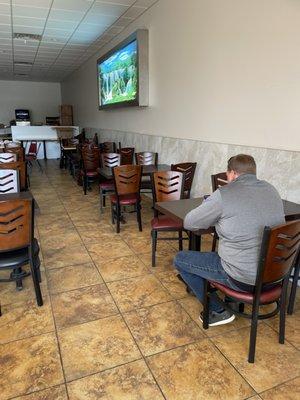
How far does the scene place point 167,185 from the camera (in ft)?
10.1

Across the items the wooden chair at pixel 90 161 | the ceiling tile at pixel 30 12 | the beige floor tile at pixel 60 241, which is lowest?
the beige floor tile at pixel 60 241

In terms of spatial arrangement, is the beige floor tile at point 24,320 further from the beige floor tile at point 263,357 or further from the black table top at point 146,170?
the black table top at point 146,170

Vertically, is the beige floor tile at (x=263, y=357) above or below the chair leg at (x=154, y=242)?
below

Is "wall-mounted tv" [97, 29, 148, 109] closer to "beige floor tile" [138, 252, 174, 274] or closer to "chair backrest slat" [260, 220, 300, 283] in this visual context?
"beige floor tile" [138, 252, 174, 274]

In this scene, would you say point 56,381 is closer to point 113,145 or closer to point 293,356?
point 293,356

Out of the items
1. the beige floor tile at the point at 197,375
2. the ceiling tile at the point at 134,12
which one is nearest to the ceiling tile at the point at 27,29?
the ceiling tile at the point at 134,12

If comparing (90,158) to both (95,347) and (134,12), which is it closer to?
(134,12)

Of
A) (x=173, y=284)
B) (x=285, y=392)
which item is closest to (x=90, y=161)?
(x=173, y=284)

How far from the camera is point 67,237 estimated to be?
367cm

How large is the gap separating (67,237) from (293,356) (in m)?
2.66

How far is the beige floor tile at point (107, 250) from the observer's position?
3.13m

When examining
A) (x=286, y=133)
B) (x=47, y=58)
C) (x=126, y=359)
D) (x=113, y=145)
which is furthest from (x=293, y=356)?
(x=47, y=58)

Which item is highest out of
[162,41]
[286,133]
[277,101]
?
[162,41]

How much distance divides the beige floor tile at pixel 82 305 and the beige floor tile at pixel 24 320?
0.07 m
